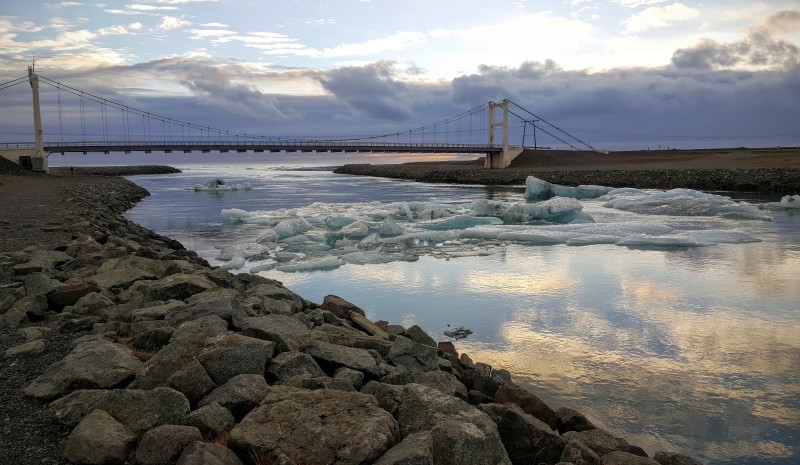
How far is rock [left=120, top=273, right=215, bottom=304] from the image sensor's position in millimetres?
5327

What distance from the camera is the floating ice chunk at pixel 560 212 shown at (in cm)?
1675

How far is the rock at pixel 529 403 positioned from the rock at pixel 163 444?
6.83 ft

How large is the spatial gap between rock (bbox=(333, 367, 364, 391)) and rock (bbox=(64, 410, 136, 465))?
1.19 metres

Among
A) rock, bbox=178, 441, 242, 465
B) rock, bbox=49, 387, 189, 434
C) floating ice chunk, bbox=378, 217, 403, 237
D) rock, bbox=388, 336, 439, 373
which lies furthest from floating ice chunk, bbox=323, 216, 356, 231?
rock, bbox=178, 441, 242, 465

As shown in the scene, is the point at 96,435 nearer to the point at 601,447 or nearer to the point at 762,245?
the point at 601,447

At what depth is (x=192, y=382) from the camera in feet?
10.1

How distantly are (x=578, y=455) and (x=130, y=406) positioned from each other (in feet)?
7.04

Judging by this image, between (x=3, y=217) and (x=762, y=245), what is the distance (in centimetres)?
1524

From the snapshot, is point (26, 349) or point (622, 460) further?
point (26, 349)

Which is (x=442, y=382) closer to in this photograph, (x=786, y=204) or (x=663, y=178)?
(x=786, y=204)

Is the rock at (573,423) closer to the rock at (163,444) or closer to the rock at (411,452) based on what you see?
the rock at (411,452)

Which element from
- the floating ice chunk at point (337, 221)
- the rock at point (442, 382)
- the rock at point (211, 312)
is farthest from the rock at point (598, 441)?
the floating ice chunk at point (337, 221)

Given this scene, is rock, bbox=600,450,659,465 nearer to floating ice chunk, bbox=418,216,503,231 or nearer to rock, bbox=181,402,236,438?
rock, bbox=181,402,236,438

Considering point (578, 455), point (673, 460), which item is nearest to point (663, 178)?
point (673, 460)
